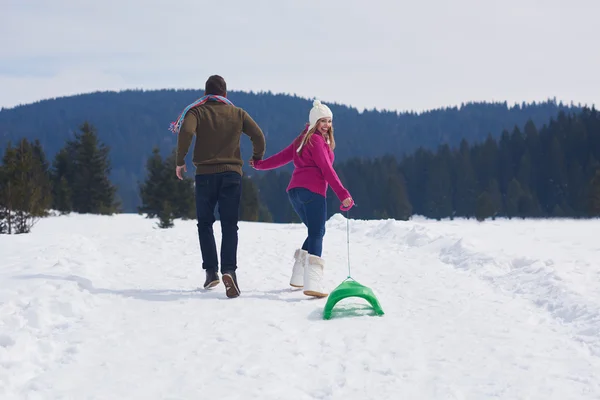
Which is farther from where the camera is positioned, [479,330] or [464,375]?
[479,330]

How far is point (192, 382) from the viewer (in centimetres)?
381

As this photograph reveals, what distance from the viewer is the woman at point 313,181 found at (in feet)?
21.1

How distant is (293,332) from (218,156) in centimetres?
248

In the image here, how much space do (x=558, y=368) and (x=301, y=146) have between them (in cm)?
353

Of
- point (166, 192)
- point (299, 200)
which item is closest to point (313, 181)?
point (299, 200)

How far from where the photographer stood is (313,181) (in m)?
6.62

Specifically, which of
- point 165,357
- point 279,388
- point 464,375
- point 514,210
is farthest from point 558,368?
point 514,210

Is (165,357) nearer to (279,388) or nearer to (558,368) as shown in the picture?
(279,388)

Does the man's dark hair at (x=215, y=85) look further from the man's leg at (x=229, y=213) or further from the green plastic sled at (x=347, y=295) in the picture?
the green plastic sled at (x=347, y=295)

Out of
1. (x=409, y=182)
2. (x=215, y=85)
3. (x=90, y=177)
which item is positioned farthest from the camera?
(x=409, y=182)

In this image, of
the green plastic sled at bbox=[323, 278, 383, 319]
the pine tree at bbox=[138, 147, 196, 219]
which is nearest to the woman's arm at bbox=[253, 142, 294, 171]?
the green plastic sled at bbox=[323, 278, 383, 319]

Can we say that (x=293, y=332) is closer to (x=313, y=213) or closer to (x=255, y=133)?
(x=313, y=213)

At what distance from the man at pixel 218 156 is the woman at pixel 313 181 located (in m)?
0.61

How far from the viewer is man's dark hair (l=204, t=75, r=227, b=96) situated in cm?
670
